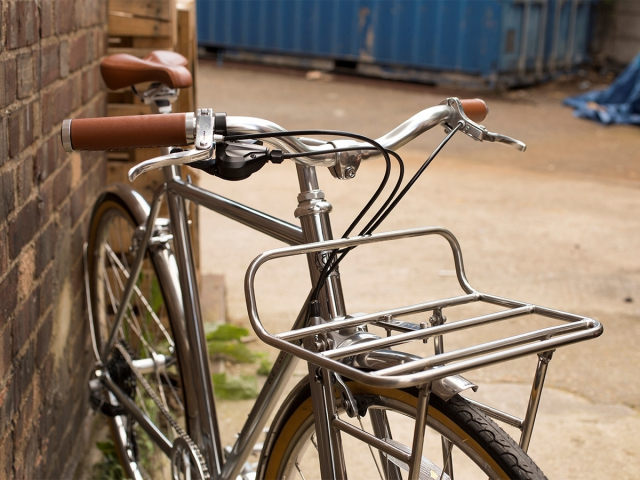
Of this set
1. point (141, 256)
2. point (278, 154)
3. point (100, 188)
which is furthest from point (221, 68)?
point (278, 154)

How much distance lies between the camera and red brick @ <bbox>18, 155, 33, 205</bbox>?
1695 mm

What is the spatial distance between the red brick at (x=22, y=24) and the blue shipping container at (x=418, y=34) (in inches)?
356

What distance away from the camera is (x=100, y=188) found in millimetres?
2703

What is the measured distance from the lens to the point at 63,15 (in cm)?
204

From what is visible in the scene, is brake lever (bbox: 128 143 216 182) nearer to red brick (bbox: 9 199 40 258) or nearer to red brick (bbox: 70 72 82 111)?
red brick (bbox: 9 199 40 258)

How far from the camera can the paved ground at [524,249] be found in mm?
2844

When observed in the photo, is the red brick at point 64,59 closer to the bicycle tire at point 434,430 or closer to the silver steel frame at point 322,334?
the silver steel frame at point 322,334

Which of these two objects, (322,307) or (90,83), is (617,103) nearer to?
(90,83)

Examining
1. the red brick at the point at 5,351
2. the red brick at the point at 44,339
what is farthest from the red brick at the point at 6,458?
the red brick at the point at 44,339

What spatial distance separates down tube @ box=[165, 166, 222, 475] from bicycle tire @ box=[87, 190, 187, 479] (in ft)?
0.23

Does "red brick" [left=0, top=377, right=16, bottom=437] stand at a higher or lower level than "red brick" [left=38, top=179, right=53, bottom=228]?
lower

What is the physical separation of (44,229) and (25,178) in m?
0.23

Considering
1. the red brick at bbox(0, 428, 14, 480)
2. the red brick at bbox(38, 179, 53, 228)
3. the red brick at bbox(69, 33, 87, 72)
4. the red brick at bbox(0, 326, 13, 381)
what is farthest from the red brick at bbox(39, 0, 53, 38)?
the red brick at bbox(0, 428, 14, 480)

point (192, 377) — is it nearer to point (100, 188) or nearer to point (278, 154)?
point (278, 154)
